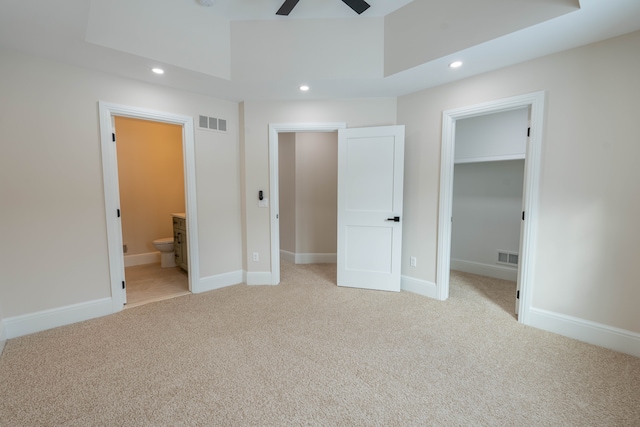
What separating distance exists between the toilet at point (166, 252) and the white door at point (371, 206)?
2739 millimetres

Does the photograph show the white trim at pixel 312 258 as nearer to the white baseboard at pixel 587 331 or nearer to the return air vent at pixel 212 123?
the return air vent at pixel 212 123

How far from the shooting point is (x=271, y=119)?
134 inches

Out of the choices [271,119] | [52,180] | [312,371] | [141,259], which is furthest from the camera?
[141,259]

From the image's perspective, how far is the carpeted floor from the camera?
150cm

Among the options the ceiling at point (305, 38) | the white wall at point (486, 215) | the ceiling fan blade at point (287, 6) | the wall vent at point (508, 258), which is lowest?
the wall vent at point (508, 258)

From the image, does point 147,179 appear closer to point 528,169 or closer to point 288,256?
point 288,256

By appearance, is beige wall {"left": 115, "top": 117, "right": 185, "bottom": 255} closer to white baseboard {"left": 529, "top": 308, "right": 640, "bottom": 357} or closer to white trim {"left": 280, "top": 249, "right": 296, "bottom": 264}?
white trim {"left": 280, "top": 249, "right": 296, "bottom": 264}

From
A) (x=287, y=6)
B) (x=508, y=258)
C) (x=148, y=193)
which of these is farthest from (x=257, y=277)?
(x=508, y=258)

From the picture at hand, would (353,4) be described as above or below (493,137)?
above

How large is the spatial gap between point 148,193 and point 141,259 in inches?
43.9

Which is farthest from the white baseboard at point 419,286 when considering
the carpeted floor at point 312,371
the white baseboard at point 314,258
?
the white baseboard at point 314,258

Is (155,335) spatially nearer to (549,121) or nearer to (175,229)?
(175,229)

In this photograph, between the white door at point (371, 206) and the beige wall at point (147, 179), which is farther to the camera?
the beige wall at point (147, 179)

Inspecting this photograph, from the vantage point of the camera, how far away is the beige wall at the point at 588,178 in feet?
6.65
